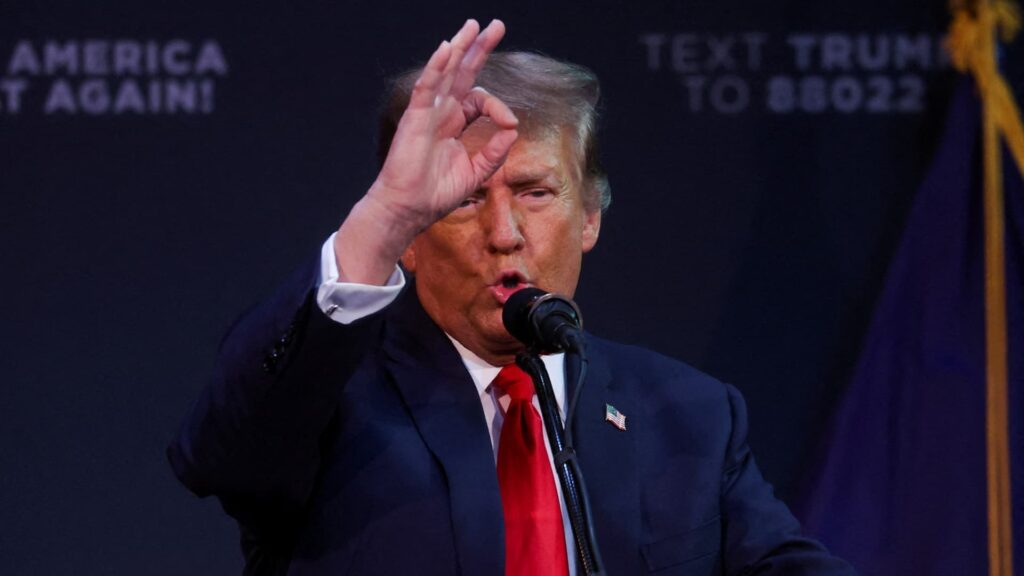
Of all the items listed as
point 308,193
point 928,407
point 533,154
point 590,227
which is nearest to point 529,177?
point 533,154

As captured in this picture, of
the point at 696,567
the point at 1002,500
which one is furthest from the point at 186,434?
the point at 1002,500

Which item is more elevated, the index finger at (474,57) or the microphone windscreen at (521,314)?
the index finger at (474,57)

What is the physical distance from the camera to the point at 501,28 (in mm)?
1571

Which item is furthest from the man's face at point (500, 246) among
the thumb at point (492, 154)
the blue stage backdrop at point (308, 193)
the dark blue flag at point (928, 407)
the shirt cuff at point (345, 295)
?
the dark blue flag at point (928, 407)

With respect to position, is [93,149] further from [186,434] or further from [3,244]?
[186,434]

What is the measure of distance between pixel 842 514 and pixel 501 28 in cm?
168

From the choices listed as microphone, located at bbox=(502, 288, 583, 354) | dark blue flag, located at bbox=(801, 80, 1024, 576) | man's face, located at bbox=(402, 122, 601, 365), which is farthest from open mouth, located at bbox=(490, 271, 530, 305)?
dark blue flag, located at bbox=(801, 80, 1024, 576)

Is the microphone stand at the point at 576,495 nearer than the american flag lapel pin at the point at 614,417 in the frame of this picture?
Yes

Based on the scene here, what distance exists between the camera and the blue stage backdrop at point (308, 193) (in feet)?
9.49

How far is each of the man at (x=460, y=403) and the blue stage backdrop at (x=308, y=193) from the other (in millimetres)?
806

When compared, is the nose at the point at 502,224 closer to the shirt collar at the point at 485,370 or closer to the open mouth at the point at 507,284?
the open mouth at the point at 507,284

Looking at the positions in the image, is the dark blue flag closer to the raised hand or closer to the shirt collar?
the shirt collar

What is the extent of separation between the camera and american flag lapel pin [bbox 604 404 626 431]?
2.05 m

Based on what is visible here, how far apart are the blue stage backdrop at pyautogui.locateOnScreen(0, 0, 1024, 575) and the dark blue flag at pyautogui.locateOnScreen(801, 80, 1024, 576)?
106 millimetres
